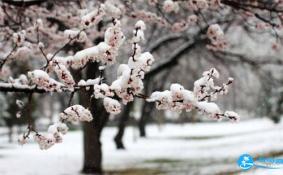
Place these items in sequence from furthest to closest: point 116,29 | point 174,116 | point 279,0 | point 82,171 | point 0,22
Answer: point 174,116 < point 82,171 < point 0,22 < point 279,0 < point 116,29

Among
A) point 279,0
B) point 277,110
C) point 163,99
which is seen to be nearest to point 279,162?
point 279,0

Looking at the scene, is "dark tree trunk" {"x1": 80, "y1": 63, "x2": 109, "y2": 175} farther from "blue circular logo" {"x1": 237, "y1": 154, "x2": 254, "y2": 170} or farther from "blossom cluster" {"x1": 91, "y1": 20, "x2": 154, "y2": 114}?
"blossom cluster" {"x1": 91, "y1": 20, "x2": 154, "y2": 114}

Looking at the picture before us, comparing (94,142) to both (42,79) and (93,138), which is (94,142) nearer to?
(93,138)

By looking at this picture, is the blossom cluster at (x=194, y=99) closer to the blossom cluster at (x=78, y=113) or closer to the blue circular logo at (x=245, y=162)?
the blossom cluster at (x=78, y=113)

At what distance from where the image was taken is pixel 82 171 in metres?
15.0

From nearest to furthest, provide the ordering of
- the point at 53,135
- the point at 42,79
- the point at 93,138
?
the point at 42,79
the point at 53,135
the point at 93,138

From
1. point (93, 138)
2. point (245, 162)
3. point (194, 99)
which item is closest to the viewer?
point (194, 99)

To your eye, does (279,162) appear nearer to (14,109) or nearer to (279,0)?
(279,0)

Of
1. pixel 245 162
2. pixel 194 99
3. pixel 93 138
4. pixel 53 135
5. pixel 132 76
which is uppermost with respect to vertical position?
pixel 132 76

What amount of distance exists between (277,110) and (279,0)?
30.3 metres

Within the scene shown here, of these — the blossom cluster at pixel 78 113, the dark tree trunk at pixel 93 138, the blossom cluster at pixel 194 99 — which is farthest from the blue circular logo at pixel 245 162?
the dark tree trunk at pixel 93 138

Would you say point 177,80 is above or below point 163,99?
above

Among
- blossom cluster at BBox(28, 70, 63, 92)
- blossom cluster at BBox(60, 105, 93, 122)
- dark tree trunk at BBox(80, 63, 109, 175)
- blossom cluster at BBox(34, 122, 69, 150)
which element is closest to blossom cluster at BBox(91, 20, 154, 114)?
blossom cluster at BBox(60, 105, 93, 122)

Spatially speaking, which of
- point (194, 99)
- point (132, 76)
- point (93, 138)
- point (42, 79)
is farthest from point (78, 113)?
point (93, 138)
